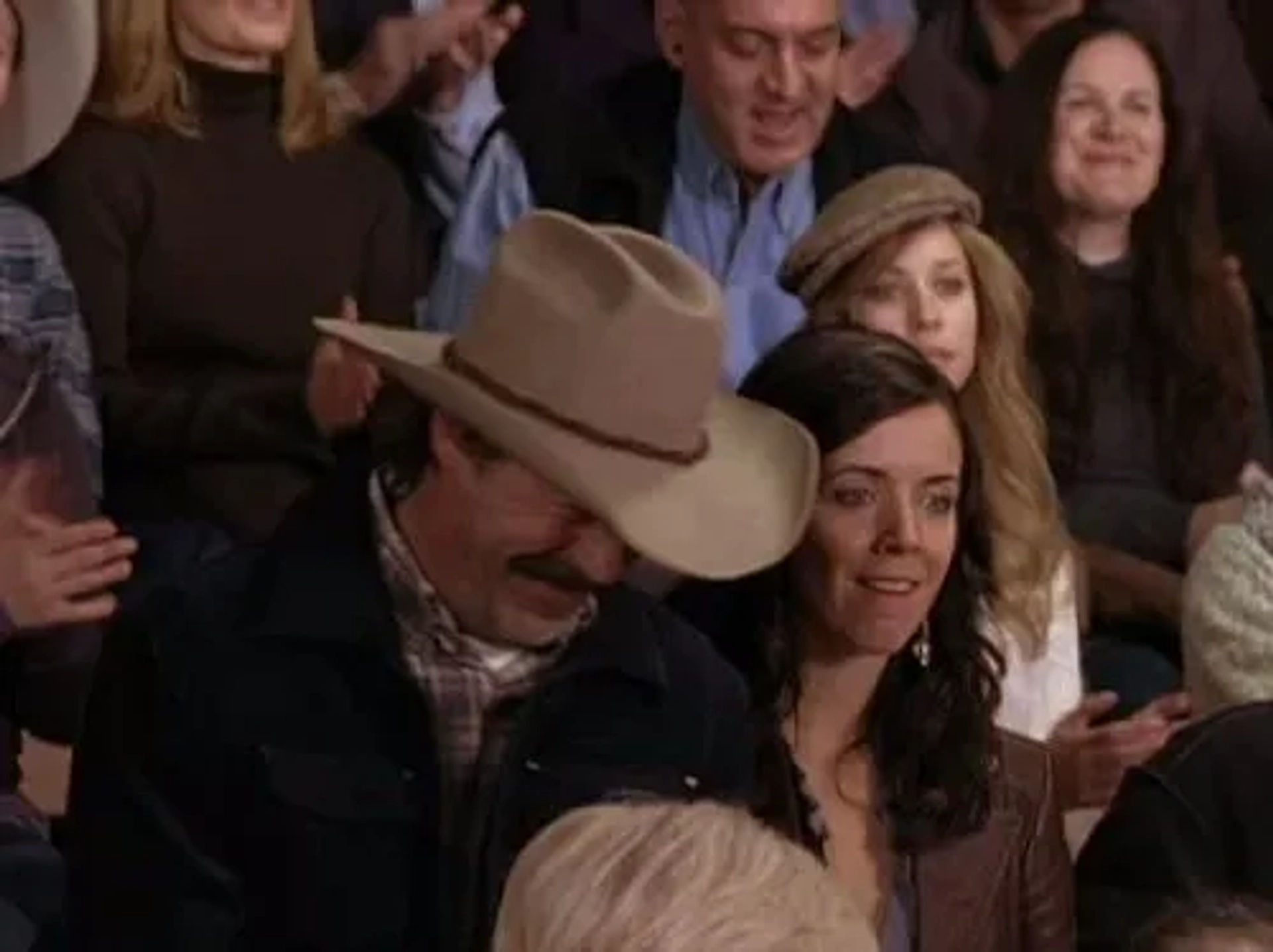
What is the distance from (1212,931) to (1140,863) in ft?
1.27

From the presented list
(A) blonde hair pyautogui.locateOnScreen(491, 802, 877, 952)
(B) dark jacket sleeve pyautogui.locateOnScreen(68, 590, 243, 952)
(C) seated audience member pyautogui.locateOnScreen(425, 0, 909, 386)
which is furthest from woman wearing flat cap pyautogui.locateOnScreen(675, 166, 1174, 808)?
(A) blonde hair pyautogui.locateOnScreen(491, 802, 877, 952)

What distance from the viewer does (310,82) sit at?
9.77 feet

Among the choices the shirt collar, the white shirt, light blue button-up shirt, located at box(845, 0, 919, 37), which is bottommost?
the white shirt

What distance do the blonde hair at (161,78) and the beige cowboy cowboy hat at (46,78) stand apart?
0.18 feet

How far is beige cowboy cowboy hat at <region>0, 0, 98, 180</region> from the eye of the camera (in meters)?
2.74

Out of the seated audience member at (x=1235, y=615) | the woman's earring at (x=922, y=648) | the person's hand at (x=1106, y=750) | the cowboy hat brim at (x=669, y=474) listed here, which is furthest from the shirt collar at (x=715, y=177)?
the cowboy hat brim at (x=669, y=474)

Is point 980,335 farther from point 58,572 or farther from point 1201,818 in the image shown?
point 58,572

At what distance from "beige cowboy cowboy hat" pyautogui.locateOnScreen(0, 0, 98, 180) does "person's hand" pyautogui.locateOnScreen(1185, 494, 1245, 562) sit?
1150 millimetres

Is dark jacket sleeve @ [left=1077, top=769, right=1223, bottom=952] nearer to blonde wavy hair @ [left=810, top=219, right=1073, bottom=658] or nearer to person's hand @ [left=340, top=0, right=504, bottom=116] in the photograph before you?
blonde wavy hair @ [left=810, top=219, right=1073, bottom=658]

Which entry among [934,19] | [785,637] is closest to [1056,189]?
[934,19]

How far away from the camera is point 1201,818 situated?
2100 millimetres

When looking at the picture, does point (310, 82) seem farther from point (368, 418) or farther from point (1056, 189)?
point (368, 418)

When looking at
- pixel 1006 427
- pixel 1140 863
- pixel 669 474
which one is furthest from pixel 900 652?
pixel 1006 427

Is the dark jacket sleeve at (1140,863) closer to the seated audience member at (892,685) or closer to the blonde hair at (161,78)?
the seated audience member at (892,685)
